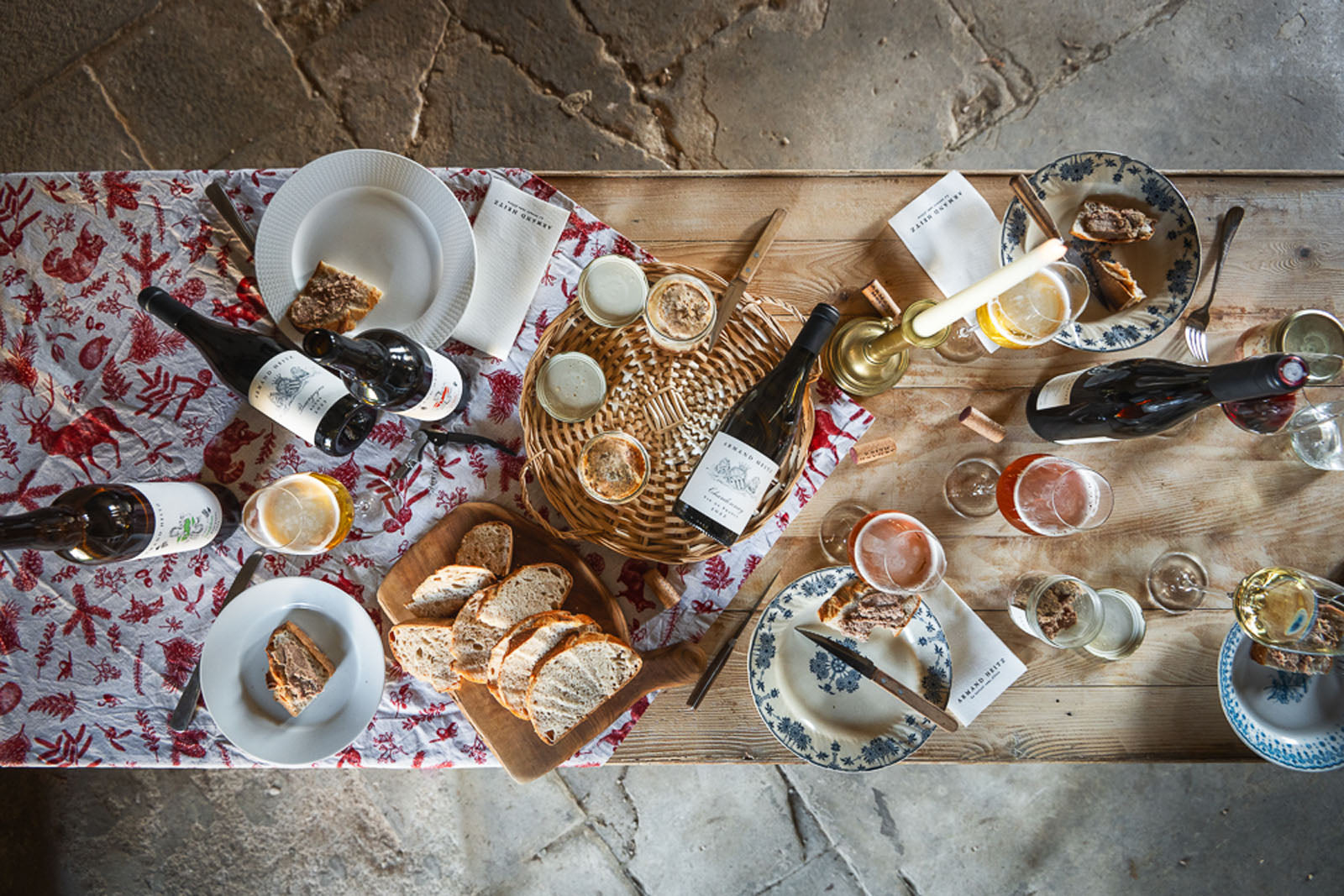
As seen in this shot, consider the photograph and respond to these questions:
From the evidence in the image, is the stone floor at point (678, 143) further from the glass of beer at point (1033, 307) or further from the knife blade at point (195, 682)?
the glass of beer at point (1033, 307)

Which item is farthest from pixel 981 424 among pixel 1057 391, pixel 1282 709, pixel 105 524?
pixel 105 524

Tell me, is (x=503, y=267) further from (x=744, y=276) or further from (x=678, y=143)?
(x=678, y=143)

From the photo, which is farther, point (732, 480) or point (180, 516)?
point (180, 516)

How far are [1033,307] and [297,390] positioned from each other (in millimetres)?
1206

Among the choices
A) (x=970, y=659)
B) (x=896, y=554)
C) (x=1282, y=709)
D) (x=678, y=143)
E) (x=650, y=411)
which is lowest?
(x=1282, y=709)

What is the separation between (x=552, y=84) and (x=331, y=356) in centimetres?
148

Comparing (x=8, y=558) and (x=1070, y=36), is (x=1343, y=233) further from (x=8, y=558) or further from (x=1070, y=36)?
(x=8, y=558)

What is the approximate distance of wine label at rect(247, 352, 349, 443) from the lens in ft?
3.81

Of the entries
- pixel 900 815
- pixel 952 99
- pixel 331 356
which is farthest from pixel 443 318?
pixel 900 815

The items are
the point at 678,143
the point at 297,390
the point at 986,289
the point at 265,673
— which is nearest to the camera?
the point at 986,289

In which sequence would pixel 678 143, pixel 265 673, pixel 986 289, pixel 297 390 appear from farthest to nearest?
pixel 678 143, pixel 265 673, pixel 297 390, pixel 986 289

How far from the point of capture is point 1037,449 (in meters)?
1.36

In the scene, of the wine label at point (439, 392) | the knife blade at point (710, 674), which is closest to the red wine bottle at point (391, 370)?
the wine label at point (439, 392)

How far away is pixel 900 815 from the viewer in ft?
7.18
